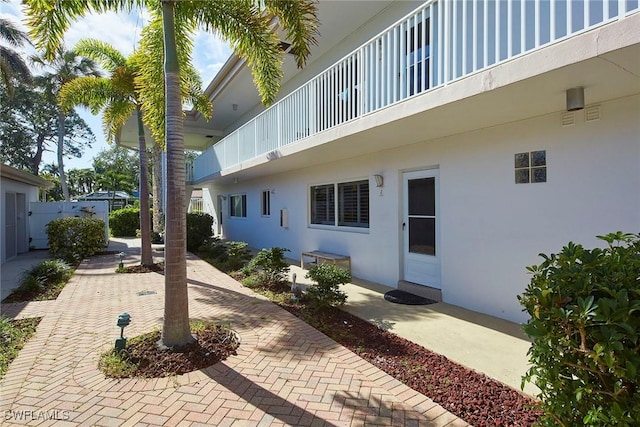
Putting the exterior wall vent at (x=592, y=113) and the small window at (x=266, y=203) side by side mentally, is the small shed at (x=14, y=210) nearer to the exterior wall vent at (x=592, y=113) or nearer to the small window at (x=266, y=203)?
the small window at (x=266, y=203)

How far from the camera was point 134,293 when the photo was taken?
24.1ft

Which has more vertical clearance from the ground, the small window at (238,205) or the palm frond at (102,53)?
the palm frond at (102,53)

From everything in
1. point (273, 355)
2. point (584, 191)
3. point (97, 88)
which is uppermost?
point (97, 88)

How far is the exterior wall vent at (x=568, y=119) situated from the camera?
14.8 ft

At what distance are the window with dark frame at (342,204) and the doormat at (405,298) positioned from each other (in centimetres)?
199

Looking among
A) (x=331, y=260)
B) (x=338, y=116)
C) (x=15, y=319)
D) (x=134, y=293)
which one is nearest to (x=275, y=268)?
(x=331, y=260)

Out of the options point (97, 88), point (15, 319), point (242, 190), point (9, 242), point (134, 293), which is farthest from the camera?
point (242, 190)

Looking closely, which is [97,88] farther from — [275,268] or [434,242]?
[434,242]

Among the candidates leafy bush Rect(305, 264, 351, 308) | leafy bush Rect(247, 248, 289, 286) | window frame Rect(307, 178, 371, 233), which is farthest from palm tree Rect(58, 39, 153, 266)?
Result: leafy bush Rect(305, 264, 351, 308)

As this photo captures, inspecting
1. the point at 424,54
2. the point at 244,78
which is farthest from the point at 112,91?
the point at 424,54

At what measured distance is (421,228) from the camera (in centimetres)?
689

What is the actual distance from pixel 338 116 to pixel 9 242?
12.7 metres

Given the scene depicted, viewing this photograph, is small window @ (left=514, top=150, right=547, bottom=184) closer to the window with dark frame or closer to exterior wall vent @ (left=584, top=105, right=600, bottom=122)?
exterior wall vent @ (left=584, top=105, right=600, bottom=122)

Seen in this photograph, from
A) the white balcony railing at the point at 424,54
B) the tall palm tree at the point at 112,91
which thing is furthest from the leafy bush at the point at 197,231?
the white balcony railing at the point at 424,54
